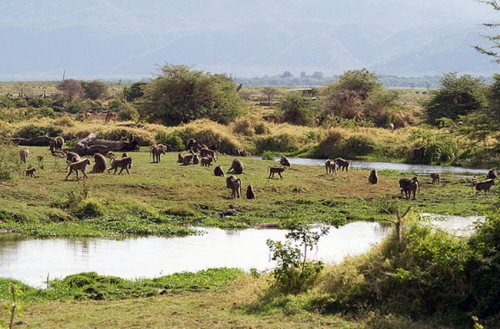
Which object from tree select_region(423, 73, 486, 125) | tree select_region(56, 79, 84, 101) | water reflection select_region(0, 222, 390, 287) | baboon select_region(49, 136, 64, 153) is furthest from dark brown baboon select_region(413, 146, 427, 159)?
A: tree select_region(56, 79, 84, 101)

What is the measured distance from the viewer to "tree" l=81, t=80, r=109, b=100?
109m

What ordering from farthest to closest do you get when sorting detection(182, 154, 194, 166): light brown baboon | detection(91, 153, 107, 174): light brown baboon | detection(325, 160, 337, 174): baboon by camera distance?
1. detection(325, 160, 337, 174): baboon
2. detection(182, 154, 194, 166): light brown baboon
3. detection(91, 153, 107, 174): light brown baboon

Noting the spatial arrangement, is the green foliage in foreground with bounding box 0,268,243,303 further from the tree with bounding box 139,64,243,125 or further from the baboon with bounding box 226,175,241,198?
the tree with bounding box 139,64,243,125

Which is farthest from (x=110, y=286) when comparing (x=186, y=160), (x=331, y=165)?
(x=331, y=165)

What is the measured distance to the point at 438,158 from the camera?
44.7 meters

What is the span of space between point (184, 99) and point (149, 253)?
38268 mm

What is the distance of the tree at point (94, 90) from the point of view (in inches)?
4284

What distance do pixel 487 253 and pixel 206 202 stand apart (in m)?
15.3

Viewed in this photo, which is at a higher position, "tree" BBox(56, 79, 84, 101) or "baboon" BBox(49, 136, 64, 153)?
"tree" BBox(56, 79, 84, 101)

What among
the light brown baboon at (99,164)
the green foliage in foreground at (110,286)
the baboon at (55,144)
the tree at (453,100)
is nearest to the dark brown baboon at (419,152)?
the tree at (453,100)

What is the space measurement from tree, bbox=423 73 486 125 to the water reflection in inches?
1480

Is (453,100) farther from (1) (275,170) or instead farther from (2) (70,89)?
(2) (70,89)

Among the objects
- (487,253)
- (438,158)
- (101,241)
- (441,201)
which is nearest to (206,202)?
(101,241)

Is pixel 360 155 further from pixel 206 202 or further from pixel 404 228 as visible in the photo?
pixel 404 228
